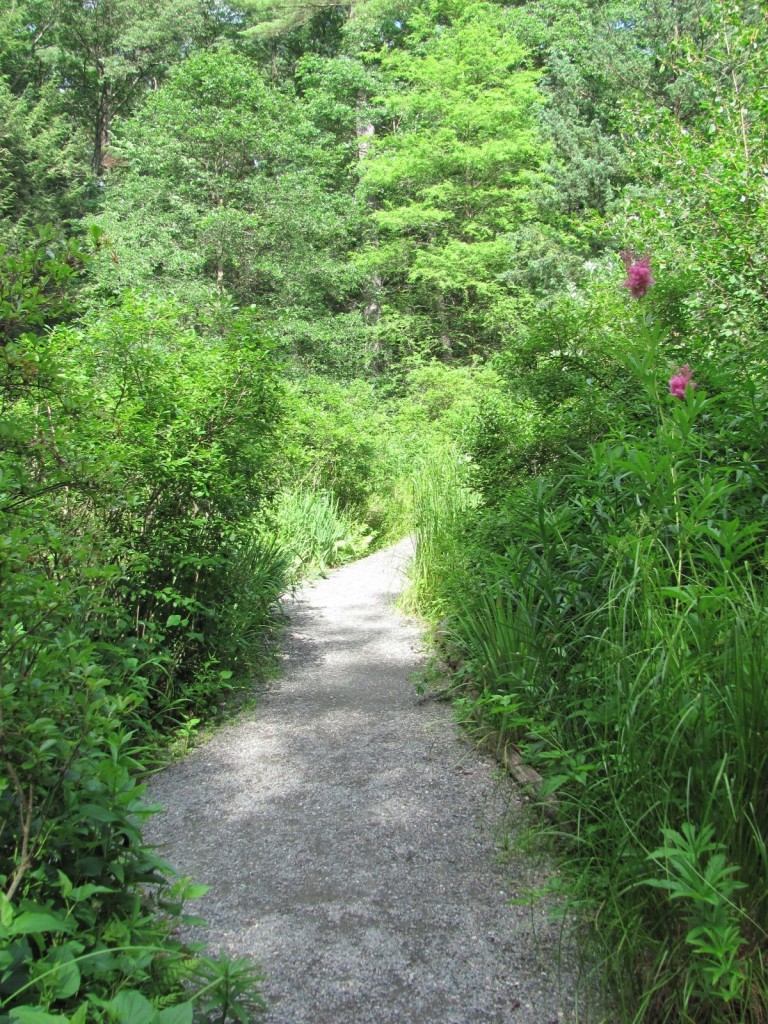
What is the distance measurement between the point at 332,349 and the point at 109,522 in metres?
14.3

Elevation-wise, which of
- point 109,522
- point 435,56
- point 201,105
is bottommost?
point 109,522

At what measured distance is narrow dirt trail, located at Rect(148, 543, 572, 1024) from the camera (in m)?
1.83

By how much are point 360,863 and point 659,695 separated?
3.90 feet

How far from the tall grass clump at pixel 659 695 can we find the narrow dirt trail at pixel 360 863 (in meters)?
0.26

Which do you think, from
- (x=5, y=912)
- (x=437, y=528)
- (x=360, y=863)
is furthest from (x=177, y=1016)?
(x=437, y=528)

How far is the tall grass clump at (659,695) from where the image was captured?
5.07 ft

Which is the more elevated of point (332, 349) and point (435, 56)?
point (435, 56)

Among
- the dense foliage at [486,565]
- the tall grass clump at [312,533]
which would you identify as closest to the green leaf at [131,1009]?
the dense foliage at [486,565]

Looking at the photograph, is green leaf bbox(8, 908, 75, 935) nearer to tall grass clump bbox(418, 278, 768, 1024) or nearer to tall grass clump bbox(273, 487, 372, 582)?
tall grass clump bbox(418, 278, 768, 1024)

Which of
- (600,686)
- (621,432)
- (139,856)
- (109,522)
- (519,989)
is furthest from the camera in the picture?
(109,522)

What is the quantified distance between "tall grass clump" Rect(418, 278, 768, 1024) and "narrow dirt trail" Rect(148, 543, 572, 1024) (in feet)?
0.86

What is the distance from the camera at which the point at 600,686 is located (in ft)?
7.24

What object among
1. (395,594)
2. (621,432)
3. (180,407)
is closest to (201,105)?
(395,594)

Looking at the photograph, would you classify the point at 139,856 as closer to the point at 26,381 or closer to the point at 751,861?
the point at 26,381
